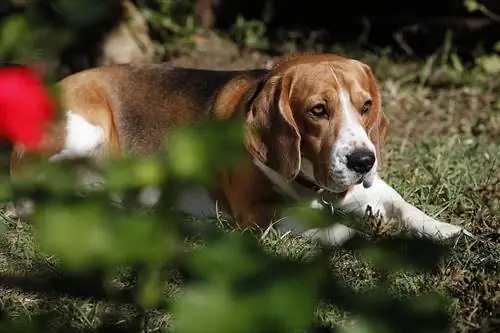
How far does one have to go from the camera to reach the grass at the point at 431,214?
1697 mm

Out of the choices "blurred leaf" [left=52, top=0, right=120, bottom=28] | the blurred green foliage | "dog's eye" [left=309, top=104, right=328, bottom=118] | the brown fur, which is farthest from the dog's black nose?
"blurred leaf" [left=52, top=0, right=120, bottom=28]

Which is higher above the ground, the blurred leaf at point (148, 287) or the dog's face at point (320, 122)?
the blurred leaf at point (148, 287)

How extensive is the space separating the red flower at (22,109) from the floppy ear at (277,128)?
3227mm

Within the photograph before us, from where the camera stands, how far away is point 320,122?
4.11m

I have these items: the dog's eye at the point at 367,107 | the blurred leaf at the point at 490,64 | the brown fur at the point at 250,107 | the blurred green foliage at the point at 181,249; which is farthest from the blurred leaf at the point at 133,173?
the blurred leaf at the point at 490,64

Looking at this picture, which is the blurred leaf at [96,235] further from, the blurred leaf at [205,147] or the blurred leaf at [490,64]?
the blurred leaf at [490,64]

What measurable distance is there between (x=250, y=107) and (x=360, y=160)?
59 cm

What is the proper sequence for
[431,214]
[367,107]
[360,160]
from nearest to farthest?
[360,160] < [367,107] < [431,214]

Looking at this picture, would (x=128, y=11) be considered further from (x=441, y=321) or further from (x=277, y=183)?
(x=441, y=321)

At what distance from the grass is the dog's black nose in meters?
0.28

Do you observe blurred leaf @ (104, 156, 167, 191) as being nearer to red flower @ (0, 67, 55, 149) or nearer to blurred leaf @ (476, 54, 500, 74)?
red flower @ (0, 67, 55, 149)

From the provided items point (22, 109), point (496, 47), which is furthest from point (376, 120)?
point (22, 109)

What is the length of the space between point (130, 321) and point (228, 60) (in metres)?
6.22

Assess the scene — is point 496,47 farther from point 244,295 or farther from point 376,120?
point 244,295
